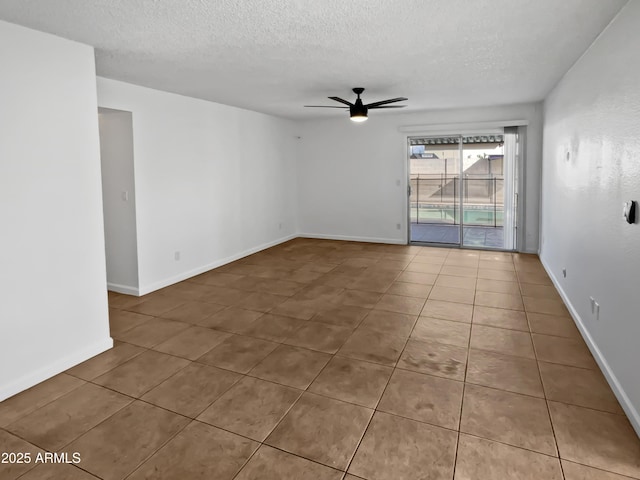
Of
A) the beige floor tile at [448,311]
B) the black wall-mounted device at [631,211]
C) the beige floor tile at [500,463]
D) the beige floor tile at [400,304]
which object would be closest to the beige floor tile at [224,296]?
the beige floor tile at [400,304]

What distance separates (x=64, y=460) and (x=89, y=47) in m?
2.80

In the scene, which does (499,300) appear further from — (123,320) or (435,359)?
(123,320)

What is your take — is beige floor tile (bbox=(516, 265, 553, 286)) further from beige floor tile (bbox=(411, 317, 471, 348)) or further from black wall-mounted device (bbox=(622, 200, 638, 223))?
black wall-mounted device (bbox=(622, 200, 638, 223))

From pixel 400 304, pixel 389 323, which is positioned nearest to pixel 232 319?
pixel 389 323

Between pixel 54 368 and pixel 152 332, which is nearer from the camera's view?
pixel 54 368

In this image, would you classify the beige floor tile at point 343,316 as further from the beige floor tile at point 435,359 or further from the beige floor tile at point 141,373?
the beige floor tile at point 141,373

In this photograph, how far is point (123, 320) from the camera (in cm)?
381

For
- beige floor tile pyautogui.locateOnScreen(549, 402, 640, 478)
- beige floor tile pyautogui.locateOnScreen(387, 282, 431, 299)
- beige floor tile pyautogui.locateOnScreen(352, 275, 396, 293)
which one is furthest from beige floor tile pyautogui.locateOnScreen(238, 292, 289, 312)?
beige floor tile pyautogui.locateOnScreen(549, 402, 640, 478)

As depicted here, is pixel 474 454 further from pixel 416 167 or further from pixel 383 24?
pixel 416 167

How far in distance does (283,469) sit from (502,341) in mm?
2159

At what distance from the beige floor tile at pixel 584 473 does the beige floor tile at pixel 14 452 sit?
255cm

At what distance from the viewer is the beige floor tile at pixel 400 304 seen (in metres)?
3.95

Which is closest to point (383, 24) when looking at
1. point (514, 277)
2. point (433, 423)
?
point (433, 423)

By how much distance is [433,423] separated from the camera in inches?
86.1
